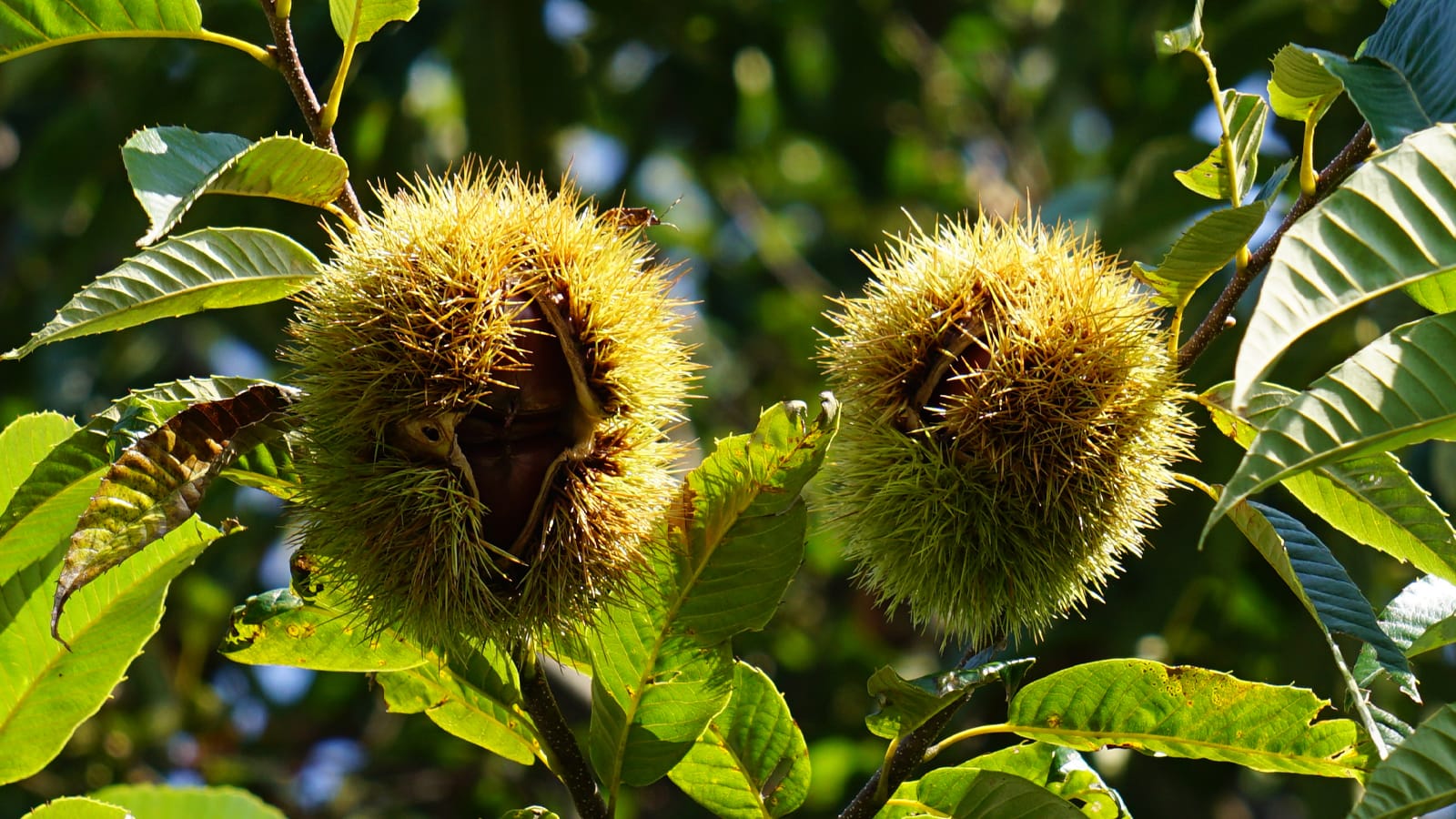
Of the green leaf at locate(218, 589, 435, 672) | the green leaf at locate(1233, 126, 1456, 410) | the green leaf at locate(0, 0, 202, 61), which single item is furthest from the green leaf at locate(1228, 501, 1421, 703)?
the green leaf at locate(0, 0, 202, 61)

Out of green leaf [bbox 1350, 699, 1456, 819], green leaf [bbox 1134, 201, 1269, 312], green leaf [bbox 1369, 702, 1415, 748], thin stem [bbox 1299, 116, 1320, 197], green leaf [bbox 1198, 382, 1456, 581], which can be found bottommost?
green leaf [bbox 1369, 702, 1415, 748]

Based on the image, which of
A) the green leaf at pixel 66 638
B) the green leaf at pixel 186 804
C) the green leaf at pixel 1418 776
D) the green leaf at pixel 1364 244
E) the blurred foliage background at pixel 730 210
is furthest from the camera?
the blurred foliage background at pixel 730 210

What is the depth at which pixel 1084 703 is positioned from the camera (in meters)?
1.43

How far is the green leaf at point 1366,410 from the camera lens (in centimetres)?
88

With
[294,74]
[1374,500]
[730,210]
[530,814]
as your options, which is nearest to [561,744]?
[530,814]

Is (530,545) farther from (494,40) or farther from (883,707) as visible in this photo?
(494,40)

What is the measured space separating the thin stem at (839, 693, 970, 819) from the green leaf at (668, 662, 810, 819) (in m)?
0.09

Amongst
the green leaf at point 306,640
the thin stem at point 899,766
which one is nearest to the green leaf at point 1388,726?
the thin stem at point 899,766

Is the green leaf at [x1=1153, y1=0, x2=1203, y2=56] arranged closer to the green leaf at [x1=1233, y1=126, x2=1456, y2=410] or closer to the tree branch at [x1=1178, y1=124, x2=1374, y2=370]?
the tree branch at [x1=1178, y1=124, x2=1374, y2=370]

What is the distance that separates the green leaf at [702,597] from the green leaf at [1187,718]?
337 millimetres

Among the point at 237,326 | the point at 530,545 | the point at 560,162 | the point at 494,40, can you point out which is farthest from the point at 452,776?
the point at 530,545

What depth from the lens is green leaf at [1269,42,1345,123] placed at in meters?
1.30

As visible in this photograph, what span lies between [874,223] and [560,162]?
1.85 meters

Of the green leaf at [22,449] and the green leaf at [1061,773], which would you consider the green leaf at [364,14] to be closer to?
the green leaf at [22,449]
